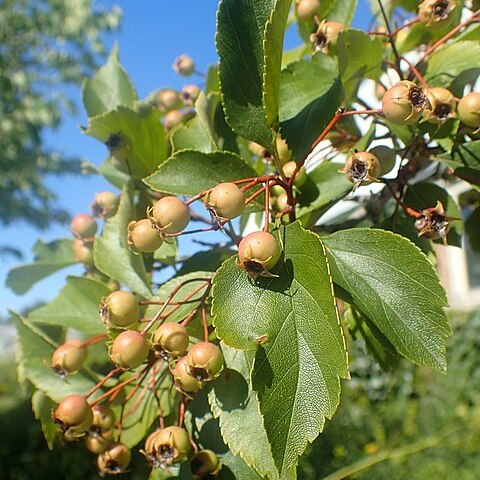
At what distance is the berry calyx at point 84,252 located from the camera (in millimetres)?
1118

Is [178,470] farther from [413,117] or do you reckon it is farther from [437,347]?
[413,117]

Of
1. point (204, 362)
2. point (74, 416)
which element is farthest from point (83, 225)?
point (204, 362)

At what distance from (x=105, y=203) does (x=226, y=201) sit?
0.44 meters

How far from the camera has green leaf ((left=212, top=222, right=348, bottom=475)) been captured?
609 millimetres

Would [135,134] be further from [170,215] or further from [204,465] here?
[204,465]

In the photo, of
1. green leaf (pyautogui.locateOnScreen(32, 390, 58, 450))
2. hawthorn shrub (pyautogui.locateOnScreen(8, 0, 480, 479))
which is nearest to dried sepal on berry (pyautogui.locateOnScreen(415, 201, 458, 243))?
hawthorn shrub (pyautogui.locateOnScreen(8, 0, 480, 479))

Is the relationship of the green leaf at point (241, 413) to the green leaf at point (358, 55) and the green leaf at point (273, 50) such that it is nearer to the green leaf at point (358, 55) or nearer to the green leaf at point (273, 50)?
the green leaf at point (273, 50)

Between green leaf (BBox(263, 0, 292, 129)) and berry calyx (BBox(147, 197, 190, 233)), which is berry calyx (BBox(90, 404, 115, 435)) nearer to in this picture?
berry calyx (BBox(147, 197, 190, 233))

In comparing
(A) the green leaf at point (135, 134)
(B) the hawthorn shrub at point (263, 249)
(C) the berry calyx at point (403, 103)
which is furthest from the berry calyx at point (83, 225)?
(C) the berry calyx at point (403, 103)

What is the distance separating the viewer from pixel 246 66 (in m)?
0.73

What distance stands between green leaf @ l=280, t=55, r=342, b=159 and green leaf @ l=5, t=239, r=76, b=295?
2.05 feet

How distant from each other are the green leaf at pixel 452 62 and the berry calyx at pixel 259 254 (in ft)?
1.26

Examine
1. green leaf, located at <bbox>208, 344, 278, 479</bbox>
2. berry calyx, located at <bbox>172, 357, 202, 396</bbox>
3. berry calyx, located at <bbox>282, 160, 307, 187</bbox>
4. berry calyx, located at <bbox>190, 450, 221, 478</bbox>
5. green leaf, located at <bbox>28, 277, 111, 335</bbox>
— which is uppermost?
berry calyx, located at <bbox>282, 160, 307, 187</bbox>

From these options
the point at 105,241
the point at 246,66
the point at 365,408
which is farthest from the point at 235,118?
the point at 365,408
